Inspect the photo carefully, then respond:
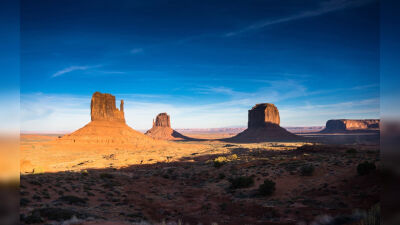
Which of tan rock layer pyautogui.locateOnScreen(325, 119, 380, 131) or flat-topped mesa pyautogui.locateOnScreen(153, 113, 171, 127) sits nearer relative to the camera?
flat-topped mesa pyautogui.locateOnScreen(153, 113, 171, 127)

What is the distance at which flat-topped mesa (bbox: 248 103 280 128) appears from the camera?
13300 centimetres

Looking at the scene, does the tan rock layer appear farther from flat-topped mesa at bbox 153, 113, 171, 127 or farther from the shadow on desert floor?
the shadow on desert floor

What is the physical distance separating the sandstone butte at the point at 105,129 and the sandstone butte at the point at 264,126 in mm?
58822

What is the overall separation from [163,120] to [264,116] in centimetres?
8069

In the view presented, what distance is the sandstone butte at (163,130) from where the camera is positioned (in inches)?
6250

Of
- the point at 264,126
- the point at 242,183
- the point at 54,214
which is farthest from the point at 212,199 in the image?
the point at 264,126

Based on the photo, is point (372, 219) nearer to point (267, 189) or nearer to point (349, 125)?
point (267, 189)

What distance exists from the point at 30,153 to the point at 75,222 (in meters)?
64.5

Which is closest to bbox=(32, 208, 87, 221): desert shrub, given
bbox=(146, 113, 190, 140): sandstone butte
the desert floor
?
the desert floor

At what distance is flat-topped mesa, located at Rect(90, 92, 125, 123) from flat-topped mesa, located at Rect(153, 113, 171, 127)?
65119 millimetres

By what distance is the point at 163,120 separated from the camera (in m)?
173

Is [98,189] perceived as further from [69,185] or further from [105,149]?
[105,149]

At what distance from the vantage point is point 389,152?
2.24 m

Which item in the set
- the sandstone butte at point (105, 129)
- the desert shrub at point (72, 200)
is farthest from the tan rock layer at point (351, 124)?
the desert shrub at point (72, 200)
